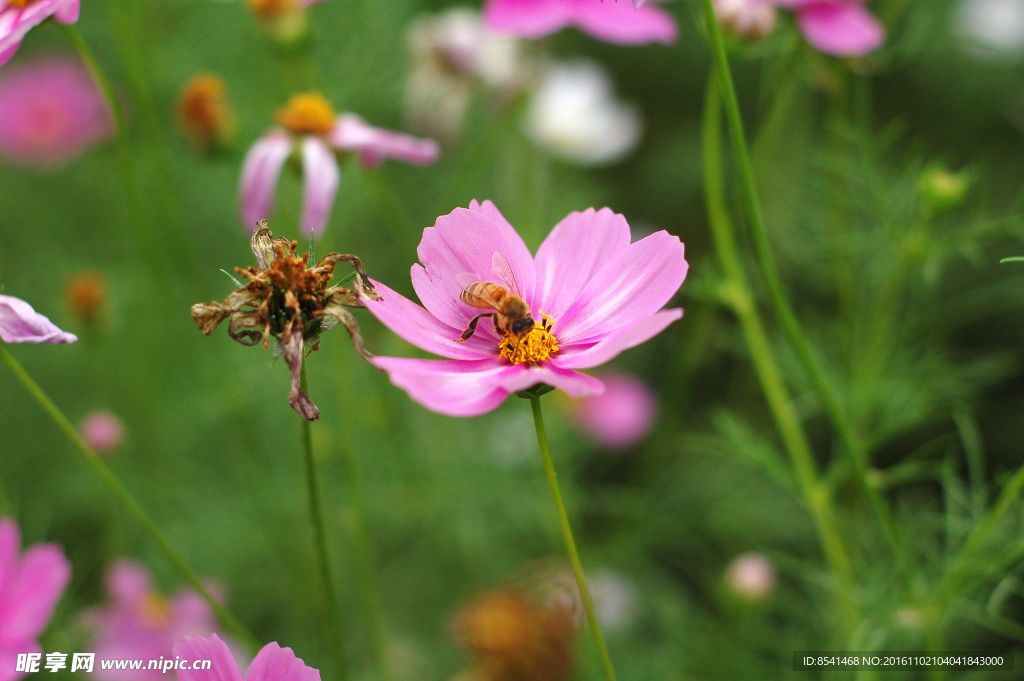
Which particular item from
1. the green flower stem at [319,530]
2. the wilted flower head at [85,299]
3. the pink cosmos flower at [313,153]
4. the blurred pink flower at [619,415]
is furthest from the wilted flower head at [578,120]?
the green flower stem at [319,530]

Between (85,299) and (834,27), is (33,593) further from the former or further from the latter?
(834,27)

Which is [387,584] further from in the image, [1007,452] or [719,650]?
[1007,452]

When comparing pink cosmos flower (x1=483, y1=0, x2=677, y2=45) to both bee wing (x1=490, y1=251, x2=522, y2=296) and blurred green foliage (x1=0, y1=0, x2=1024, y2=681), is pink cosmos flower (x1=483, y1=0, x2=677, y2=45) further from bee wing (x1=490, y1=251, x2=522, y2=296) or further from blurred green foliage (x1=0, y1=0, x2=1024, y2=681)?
bee wing (x1=490, y1=251, x2=522, y2=296)

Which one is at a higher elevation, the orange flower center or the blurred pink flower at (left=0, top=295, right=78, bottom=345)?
the orange flower center

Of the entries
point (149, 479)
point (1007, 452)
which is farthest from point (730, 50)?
point (149, 479)

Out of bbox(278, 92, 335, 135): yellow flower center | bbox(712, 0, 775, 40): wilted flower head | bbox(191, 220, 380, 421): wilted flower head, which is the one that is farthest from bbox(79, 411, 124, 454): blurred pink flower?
bbox(712, 0, 775, 40): wilted flower head

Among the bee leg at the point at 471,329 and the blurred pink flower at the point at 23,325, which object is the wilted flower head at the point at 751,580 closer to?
the bee leg at the point at 471,329

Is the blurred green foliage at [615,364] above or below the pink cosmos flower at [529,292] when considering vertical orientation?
above
